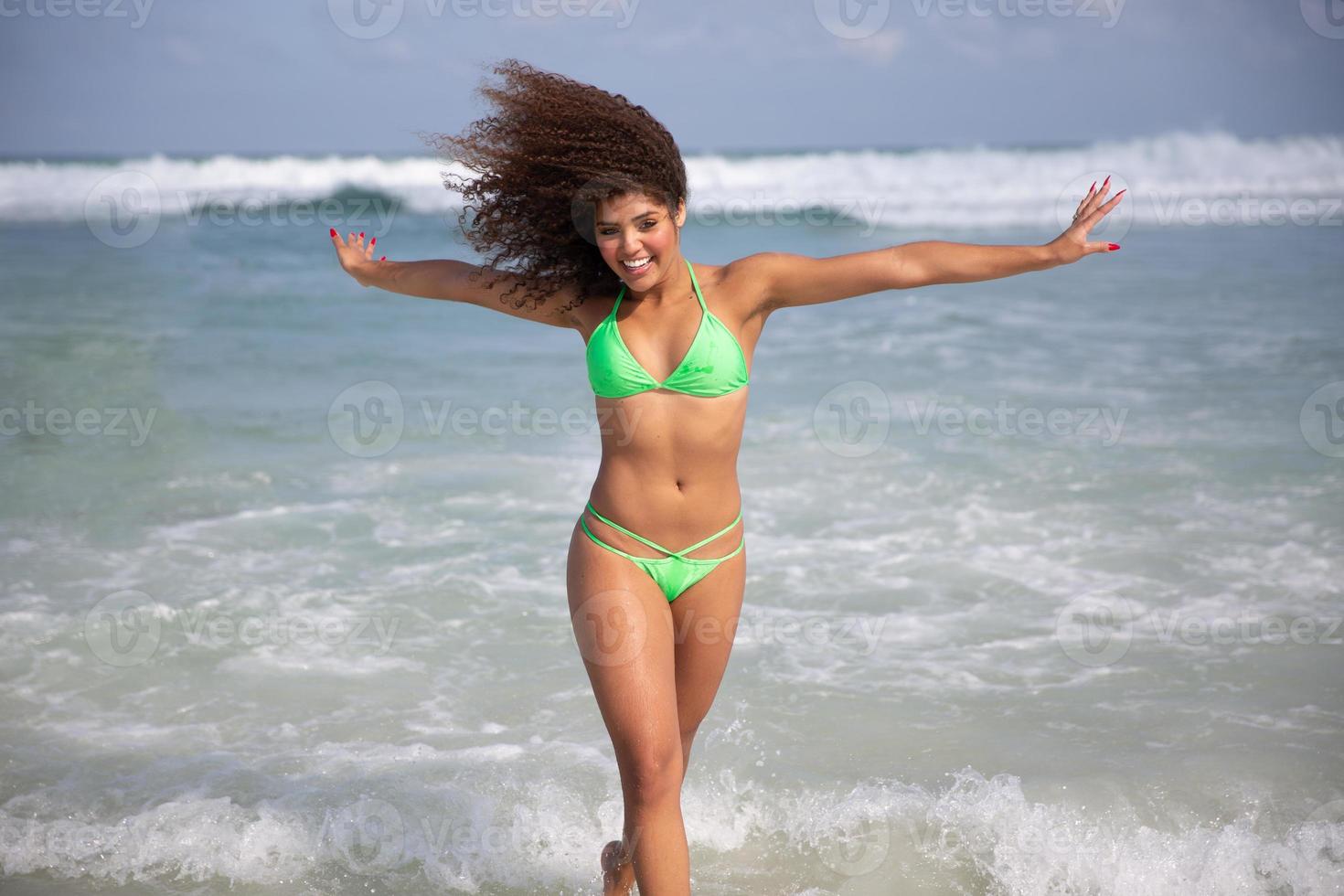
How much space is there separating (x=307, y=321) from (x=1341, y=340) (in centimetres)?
1162

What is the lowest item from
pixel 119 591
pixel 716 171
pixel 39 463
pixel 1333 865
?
pixel 1333 865

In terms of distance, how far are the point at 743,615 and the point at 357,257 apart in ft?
10.2

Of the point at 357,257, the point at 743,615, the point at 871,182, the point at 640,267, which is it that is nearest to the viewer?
the point at 640,267

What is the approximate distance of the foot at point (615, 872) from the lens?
146 inches

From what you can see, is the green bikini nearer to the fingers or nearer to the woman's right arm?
the woman's right arm

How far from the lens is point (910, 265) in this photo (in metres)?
3.48

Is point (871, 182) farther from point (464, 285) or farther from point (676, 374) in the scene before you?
point (676, 374)

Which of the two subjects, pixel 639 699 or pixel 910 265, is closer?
pixel 639 699

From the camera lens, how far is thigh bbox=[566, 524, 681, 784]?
10.7 ft

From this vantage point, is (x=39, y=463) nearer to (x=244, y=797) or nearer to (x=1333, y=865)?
(x=244, y=797)

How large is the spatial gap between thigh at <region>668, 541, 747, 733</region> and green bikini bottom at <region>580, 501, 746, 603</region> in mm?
24

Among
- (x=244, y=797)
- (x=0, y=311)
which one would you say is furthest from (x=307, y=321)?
(x=244, y=797)

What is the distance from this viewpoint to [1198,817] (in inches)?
175

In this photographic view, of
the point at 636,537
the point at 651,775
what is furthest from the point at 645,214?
the point at 651,775
